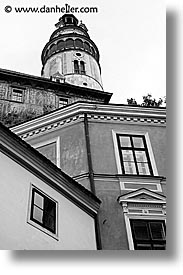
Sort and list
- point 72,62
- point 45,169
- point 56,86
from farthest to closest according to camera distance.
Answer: point 72,62 → point 56,86 → point 45,169

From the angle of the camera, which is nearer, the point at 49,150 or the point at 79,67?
the point at 49,150

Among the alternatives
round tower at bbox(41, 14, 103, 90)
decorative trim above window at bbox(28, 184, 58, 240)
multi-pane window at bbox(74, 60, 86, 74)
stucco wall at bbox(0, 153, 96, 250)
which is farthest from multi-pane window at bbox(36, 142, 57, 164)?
multi-pane window at bbox(74, 60, 86, 74)

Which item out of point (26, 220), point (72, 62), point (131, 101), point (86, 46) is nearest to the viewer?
point (26, 220)

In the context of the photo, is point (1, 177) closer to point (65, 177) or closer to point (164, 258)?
point (65, 177)

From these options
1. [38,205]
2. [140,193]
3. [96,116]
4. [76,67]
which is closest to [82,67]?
[76,67]

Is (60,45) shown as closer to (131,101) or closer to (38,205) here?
(131,101)

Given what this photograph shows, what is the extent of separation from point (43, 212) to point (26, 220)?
1.05 feet

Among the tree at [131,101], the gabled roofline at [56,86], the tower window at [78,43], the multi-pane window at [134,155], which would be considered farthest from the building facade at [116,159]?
the tower window at [78,43]

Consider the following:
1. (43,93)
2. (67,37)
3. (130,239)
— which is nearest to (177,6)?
(130,239)

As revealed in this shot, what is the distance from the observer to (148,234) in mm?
5043

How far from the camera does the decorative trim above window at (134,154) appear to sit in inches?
231

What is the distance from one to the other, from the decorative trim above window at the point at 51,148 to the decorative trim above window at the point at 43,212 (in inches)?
56.2

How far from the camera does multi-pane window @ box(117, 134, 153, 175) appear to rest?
5879 mm

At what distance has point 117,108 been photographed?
6621 mm
